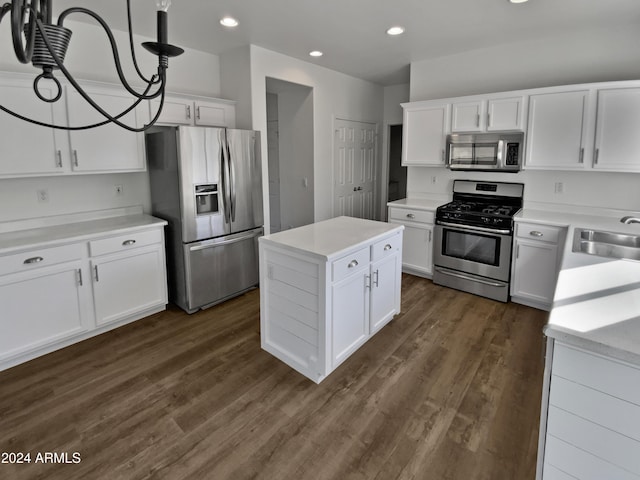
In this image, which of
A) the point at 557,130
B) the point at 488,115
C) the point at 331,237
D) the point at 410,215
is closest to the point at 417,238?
the point at 410,215

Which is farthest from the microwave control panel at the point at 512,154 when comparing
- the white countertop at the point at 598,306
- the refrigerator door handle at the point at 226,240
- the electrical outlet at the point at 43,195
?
the electrical outlet at the point at 43,195

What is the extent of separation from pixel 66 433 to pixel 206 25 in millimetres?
3315

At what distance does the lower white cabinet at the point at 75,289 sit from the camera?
2.58m

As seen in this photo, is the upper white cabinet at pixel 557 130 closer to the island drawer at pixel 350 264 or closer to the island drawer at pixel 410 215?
the island drawer at pixel 410 215

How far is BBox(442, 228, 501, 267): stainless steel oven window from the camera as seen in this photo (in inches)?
148

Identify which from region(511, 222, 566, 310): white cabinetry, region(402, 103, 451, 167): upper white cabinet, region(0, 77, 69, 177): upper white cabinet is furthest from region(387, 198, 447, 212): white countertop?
region(0, 77, 69, 177): upper white cabinet

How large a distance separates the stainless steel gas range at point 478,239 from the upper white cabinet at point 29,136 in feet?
11.9

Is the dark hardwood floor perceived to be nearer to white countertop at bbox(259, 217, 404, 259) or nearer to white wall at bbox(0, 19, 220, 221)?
white countertop at bbox(259, 217, 404, 259)

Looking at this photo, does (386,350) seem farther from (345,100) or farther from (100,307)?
(345,100)

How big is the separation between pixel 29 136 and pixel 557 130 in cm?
453

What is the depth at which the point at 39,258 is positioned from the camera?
264 centimetres

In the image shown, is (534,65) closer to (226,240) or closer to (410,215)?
(410,215)

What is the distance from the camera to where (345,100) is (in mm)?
5312

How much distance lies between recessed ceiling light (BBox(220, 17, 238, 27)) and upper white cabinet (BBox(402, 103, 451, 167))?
2168 millimetres
